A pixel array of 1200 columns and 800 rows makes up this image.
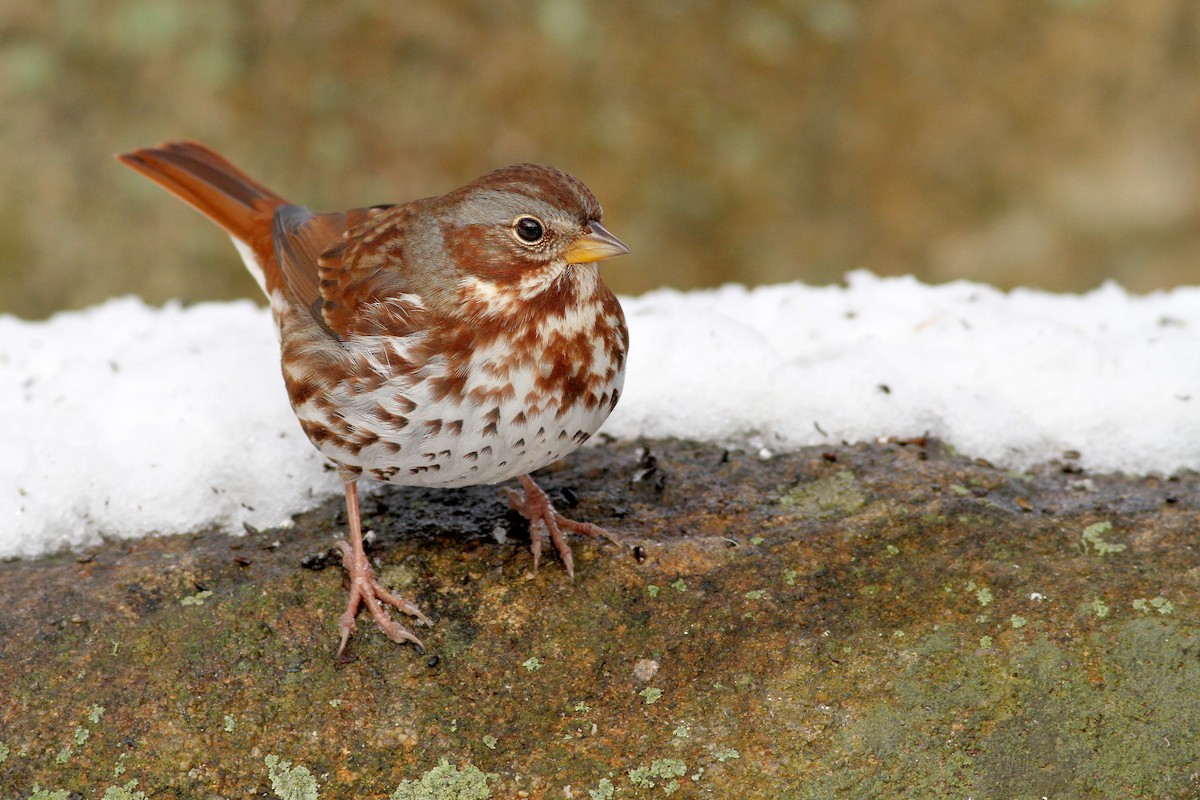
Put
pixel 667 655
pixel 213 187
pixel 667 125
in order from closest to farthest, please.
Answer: pixel 667 655
pixel 213 187
pixel 667 125

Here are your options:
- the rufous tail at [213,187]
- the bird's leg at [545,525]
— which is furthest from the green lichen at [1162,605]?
the rufous tail at [213,187]

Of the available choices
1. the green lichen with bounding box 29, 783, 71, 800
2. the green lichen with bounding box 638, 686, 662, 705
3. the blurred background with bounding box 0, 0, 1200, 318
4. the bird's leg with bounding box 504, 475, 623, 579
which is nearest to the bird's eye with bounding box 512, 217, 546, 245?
the bird's leg with bounding box 504, 475, 623, 579

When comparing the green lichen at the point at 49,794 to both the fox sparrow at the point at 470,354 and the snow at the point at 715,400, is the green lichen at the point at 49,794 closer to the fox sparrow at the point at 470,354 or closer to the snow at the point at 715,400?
the fox sparrow at the point at 470,354

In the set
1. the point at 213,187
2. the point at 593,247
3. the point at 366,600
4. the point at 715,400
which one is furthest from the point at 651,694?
the point at 213,187

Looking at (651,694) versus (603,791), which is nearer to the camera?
(603,791)

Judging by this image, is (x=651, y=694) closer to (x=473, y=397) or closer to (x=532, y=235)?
(x=473, y=397)
